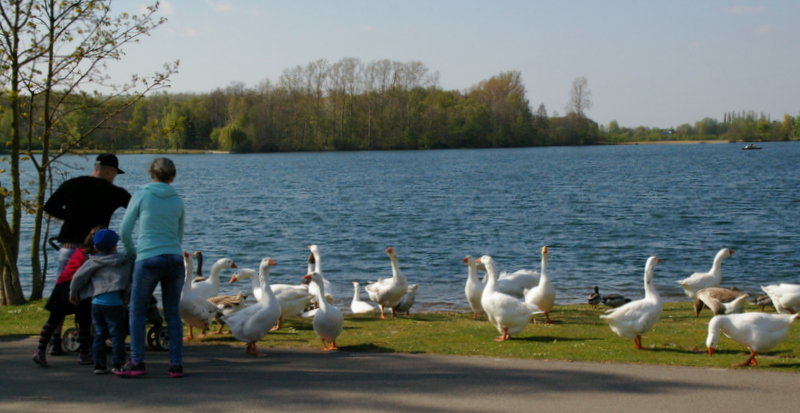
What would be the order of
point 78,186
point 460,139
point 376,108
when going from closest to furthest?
point 78,186
point 376,108
point 460,139

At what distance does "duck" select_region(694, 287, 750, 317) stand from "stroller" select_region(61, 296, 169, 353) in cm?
988

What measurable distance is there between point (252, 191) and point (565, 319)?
48.0 meters

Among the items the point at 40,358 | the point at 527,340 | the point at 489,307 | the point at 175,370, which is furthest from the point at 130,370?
the point at 527,340

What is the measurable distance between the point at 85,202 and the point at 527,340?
22.1ft

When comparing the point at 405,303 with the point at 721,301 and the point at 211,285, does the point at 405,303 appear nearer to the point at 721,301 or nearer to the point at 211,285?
the point at 211,285

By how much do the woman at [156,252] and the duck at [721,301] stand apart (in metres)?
9.99

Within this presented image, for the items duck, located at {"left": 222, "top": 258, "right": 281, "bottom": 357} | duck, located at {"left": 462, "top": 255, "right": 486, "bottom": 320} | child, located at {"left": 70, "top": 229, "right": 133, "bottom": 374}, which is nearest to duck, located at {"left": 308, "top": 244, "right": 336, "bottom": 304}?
duck, located at {"left": 462, "top": 255, "right": 486, "bottom": 320}

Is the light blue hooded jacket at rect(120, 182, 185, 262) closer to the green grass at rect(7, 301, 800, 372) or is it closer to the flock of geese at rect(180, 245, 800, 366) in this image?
the flock of geese at rect(180, 245, 800, 366)

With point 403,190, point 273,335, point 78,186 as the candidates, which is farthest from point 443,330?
point 403,190

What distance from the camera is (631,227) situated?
1393 inches

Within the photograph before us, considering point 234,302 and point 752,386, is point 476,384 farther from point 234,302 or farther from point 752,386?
point 234,302

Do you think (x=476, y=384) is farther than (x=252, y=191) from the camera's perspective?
No

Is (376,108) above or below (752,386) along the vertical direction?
above

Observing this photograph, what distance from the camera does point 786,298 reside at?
13172 millimetres
